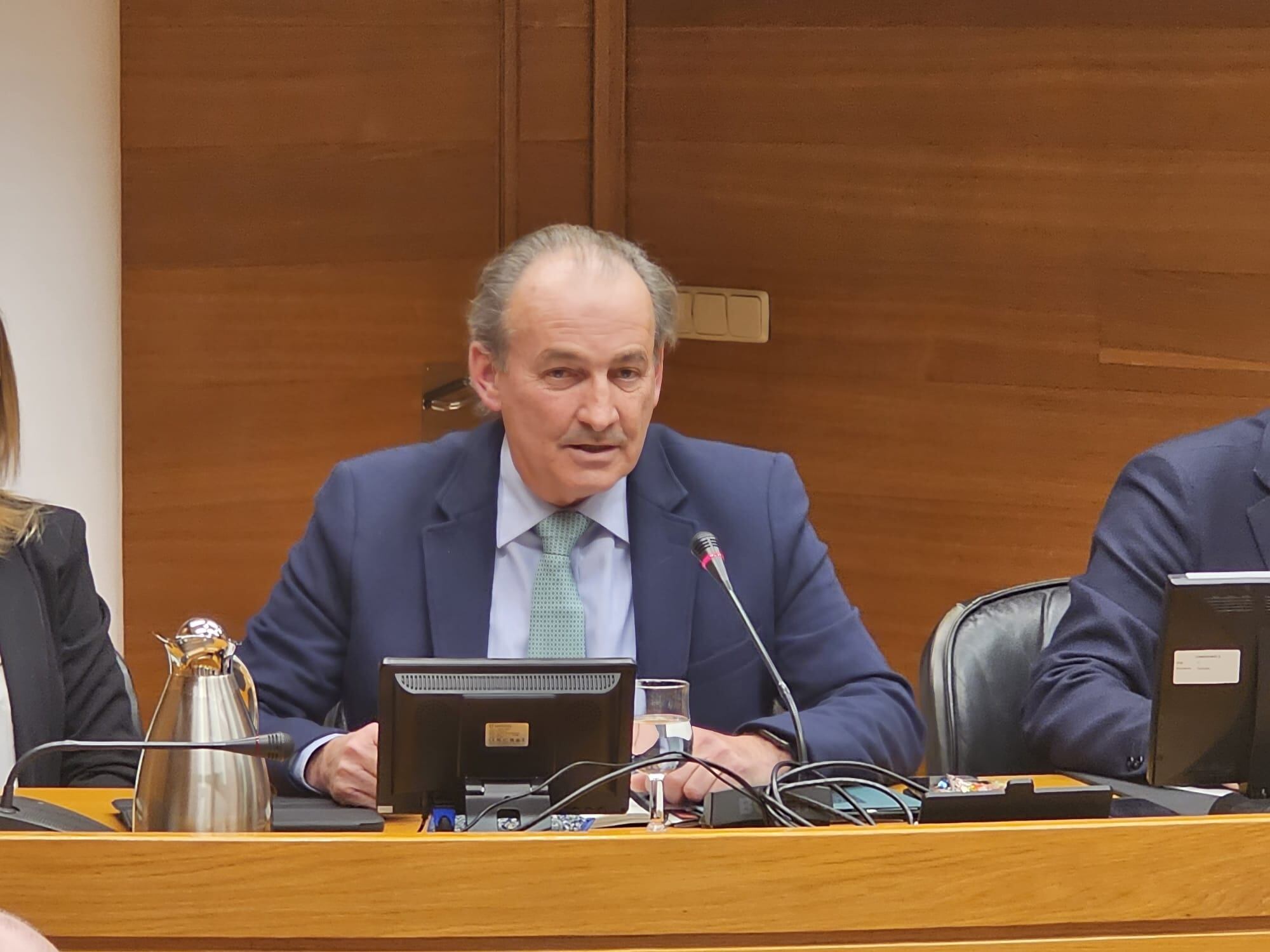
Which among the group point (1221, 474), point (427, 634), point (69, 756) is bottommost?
point (69, 756)

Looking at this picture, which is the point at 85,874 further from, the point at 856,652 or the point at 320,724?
the point at 856,652

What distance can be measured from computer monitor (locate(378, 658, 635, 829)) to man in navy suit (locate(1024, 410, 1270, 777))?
73cm

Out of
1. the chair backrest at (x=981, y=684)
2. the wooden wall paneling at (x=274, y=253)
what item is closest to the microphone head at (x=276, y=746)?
the chair backrest at (x=981, y=684)

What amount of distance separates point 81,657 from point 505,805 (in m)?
0.86

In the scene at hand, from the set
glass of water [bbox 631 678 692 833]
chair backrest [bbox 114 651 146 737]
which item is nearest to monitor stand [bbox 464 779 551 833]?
glass of water [bbox 631 678 692 833]

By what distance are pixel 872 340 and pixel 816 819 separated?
2196 millimetres

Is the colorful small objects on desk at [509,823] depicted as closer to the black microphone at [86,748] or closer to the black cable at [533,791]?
the black cable at [533,791]

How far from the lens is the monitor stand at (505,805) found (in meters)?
1.81

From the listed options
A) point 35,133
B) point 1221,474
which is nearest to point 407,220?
point 35,133

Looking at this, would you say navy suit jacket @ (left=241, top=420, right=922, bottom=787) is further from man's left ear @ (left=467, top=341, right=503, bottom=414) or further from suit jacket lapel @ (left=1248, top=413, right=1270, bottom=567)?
suit jacket lapel @ (left=1248, top=413, right=1270, bottom=567)

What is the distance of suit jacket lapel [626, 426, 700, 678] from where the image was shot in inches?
96.5

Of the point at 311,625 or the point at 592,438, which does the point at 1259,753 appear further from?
the point at 311,625

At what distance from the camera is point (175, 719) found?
1.75 meters

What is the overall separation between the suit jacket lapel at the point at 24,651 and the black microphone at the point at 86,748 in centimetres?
58
